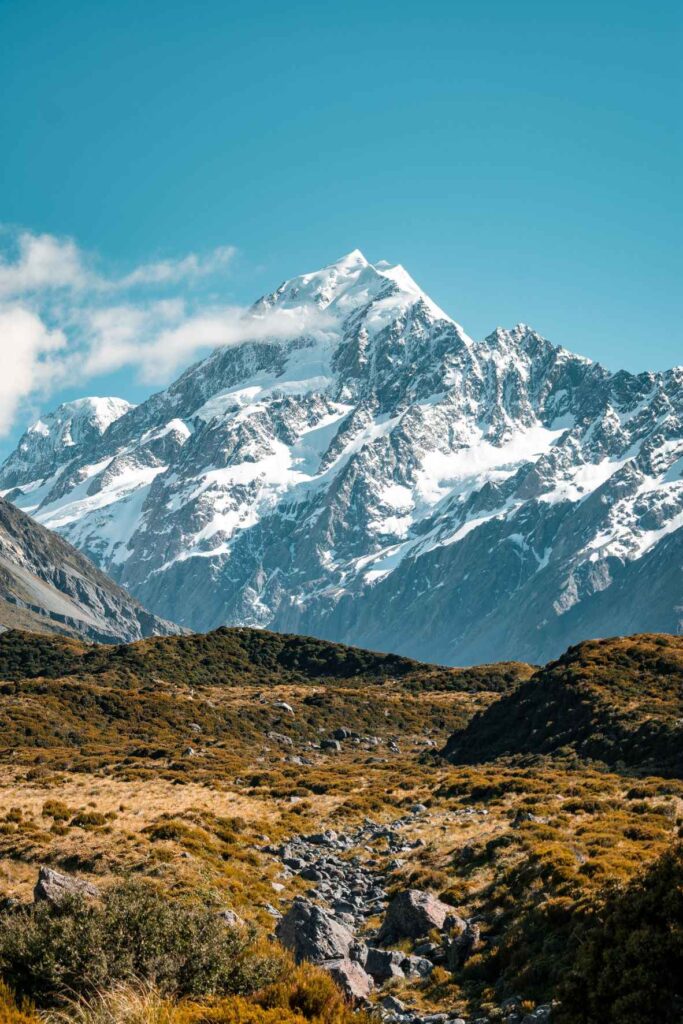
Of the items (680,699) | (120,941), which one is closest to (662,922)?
(120,941)

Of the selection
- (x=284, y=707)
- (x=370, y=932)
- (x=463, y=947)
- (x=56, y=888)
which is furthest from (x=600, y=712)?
(x=284, y=707)

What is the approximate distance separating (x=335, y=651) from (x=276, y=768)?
70707mm

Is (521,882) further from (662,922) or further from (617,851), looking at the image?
(662,922)

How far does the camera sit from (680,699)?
59.2 m

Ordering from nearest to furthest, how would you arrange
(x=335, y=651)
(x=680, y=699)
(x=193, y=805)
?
(x=193, y=805) < (x=680, y=699) < (x=335, y=651)

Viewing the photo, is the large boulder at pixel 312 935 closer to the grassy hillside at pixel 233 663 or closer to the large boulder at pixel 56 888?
Result: the large boulder at pixel 56 888

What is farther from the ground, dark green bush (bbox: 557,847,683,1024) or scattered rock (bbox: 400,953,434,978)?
dark green bush (bbox: 557,847,683,1024)

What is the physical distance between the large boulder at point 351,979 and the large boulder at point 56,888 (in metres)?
5.95

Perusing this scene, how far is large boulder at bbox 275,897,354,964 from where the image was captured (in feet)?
71.1

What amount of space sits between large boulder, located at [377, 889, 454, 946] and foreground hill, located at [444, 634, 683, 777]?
22632 millimetres

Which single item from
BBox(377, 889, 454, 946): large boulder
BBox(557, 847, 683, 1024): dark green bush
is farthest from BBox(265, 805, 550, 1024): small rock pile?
BBox(557, 847, 683, 1024): dark green bush

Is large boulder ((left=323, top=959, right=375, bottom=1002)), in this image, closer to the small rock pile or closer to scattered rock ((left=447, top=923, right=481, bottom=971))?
the small rock pile

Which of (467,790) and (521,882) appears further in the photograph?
(467,790)

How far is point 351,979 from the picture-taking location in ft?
65.2
